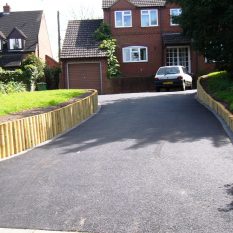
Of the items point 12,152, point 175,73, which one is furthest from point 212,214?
point 175,73

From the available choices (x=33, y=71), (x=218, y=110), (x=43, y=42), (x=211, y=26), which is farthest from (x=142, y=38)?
(x=218, y=110)

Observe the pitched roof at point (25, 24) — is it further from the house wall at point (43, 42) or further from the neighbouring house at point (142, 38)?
the neighbouring house at point (142, 38)

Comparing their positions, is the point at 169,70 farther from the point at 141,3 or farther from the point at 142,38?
the point at 141,3

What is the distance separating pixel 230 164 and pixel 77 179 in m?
3.08

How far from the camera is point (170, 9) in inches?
1619

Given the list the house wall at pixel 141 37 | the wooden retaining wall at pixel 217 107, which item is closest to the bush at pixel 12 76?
the house wall at pixel 141 37

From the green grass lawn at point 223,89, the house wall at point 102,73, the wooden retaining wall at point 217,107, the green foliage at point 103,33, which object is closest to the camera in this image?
the wooden retaining wall at point 217,107

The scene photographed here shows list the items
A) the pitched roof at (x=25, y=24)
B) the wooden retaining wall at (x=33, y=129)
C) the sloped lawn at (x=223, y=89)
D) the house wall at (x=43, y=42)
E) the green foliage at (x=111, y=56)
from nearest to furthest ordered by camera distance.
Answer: the wooden retaining wall at (x=33, y=129), the sloped lawn at (x=223, y=89), the green foliage at (x=111, y=56), the pitched roof at (x=25, y=24), the house wall at (x=43, y=42)

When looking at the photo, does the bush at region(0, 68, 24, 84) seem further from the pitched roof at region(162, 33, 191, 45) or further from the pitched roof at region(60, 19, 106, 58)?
the pitched roof at region(162, 33, 191, 45)

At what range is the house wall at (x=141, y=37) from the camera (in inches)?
1618

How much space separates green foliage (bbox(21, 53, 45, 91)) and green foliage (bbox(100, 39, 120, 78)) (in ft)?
18.4

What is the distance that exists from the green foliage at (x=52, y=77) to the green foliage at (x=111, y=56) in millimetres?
4437

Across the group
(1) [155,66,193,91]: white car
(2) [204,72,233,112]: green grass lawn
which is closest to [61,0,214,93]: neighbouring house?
(1) [155,66,193,91]: white car

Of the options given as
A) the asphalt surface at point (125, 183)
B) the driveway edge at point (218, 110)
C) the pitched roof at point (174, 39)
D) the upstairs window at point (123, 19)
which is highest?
the upstairs window at point (123, 19)
